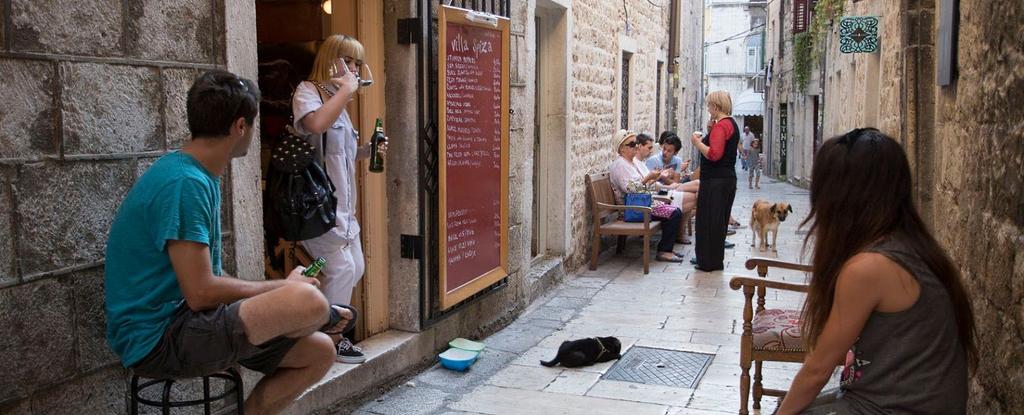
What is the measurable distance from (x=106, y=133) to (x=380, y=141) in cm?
164

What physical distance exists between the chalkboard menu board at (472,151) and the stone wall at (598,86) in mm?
2512

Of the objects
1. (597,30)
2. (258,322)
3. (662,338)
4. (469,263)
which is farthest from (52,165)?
(597,30)

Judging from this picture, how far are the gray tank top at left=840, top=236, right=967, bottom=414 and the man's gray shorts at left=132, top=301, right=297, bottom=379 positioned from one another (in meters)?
1.82

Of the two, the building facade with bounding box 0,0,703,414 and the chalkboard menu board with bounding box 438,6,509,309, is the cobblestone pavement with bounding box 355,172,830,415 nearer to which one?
the building facade with bounding box 0,0,703,414

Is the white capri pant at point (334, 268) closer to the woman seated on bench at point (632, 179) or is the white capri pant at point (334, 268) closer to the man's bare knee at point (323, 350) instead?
the man's bare knee at point (323, 350)

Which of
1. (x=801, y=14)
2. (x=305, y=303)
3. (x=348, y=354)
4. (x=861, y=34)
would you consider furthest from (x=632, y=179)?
(x=801, y=14)

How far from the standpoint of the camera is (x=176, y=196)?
8.70ft

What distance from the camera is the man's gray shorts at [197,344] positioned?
8.91ft

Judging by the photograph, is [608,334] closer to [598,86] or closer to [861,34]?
[861,34]

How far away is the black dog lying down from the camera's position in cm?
555

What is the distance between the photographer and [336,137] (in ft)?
14.5

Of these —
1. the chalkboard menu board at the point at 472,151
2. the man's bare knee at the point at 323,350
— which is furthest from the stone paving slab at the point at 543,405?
the man's bare knee at the point at 323,350

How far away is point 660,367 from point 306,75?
2781 mm

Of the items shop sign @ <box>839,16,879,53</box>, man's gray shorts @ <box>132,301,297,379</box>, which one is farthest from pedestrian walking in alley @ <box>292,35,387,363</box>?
shop sign @ <box>839,16,879,53</box>
